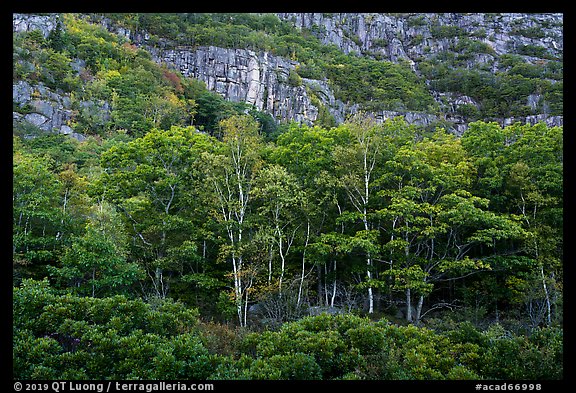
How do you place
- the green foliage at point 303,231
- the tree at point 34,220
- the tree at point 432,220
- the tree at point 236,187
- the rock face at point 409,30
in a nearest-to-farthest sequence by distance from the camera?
the green foliage at point 303,231 → the tree at point 34,220 → the tree at point 236,187 → the tree at point 432,220 → the rock face at point 409,30

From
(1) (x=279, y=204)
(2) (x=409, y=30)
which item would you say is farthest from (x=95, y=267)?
(2) (x=409, y=30)

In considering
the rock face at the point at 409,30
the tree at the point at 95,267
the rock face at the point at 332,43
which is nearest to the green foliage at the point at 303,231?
the tree at the point at 95,267

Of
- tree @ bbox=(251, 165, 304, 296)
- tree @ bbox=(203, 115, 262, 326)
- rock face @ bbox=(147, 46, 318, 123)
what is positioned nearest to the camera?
tree @ bbox=(203, 115, 262, 326)

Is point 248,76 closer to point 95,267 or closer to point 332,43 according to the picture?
point 332,43

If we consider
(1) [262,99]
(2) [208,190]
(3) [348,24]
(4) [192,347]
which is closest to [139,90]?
(1) [262,99]

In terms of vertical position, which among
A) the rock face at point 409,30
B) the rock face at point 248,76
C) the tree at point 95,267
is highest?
the rock face at point 409,30

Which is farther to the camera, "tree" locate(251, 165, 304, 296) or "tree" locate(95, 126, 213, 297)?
"tree" locate(95, 126, 213, 297)

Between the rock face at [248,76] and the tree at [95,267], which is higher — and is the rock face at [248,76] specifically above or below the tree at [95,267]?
above

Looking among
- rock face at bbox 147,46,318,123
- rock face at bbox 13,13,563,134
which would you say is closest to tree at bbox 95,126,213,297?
rock face at bbox 13,13,563,134

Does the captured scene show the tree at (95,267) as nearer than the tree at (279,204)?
Yes

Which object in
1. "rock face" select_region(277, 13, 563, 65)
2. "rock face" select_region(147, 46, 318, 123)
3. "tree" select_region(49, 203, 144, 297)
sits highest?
"rock face" select_region(277, 13, 563, 65)

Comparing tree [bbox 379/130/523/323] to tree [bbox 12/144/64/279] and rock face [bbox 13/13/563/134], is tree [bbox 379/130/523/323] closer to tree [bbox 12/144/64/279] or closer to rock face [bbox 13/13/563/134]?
rock face [bbox 13/13/563/134]

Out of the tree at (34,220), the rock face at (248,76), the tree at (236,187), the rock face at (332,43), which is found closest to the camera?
the tree at (34,220)

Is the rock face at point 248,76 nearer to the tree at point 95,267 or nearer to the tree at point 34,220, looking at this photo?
the tree at point 34,220
